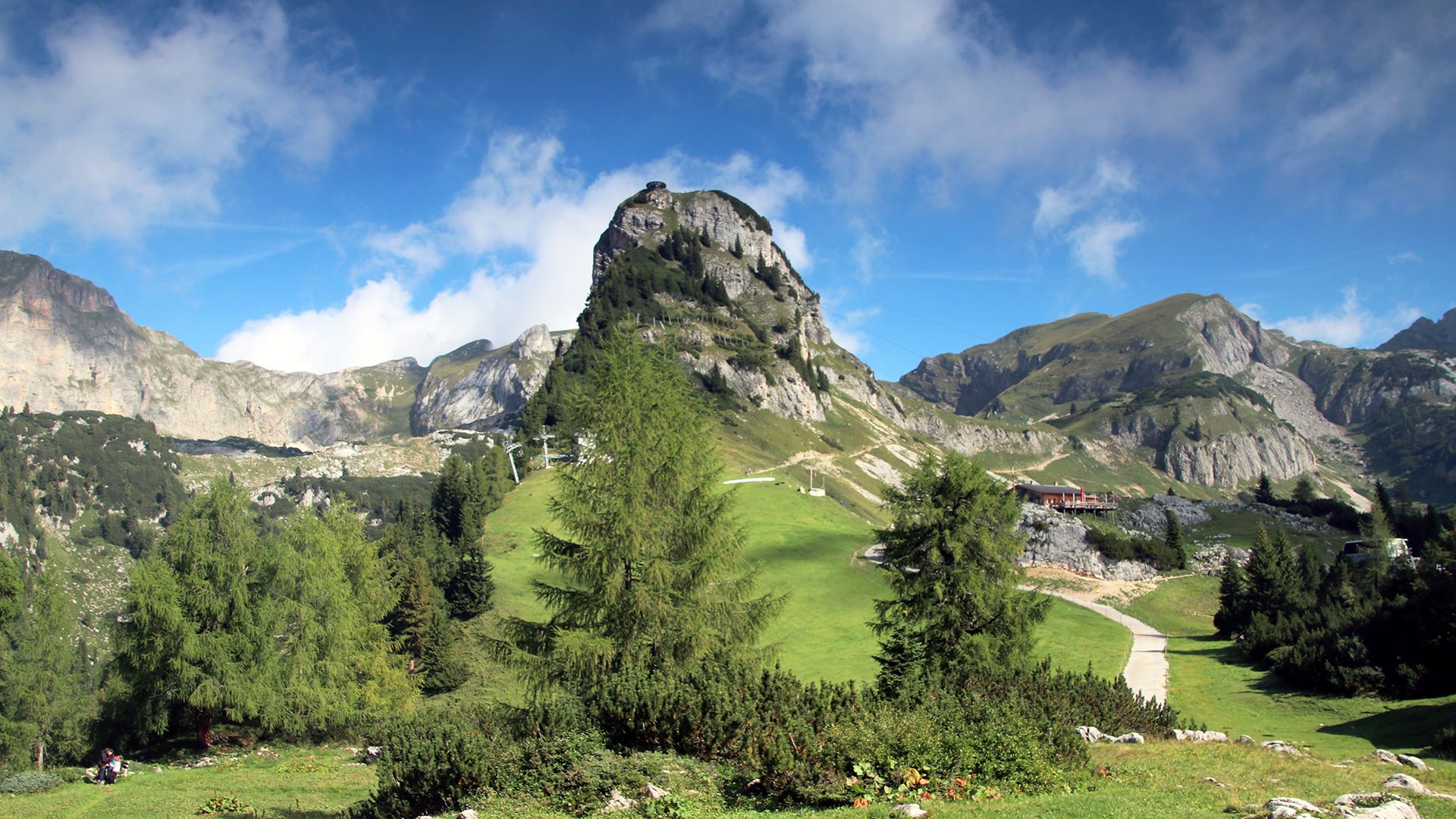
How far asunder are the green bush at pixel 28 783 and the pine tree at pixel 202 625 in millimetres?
5282

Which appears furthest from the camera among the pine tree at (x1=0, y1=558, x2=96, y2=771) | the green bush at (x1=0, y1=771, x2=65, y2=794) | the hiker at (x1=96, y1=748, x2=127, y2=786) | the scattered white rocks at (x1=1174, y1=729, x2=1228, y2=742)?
the pine tree at (x1=0, y1=558, x2=96, y2=771)

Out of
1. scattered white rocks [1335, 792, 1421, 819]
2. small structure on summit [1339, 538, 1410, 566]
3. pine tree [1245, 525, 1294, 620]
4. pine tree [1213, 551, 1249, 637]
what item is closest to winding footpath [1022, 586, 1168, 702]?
pine tree [1213, 551, 1249, 637]

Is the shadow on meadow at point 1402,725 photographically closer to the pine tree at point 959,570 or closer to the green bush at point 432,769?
the pine tree at point 959,570

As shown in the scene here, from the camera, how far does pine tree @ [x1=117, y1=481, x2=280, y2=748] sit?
29594 mm

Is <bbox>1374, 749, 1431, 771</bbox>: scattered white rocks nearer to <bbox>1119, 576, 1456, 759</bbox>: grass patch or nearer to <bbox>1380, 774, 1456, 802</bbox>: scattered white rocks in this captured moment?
<bbox>1380, 774, 1456, 802</bbox>: scattered white rocks

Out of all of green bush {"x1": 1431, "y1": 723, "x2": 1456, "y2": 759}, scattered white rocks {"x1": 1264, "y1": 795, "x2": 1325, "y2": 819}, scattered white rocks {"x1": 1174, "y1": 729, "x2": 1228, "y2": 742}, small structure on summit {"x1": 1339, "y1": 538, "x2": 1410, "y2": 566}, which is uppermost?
small structure on summit {"x1": 1339, "y1": 538, "x2": 1410, "y2": 566}

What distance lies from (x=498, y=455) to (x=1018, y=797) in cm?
8785

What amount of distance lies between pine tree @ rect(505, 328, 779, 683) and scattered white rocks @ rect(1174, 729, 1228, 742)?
36.5 feet

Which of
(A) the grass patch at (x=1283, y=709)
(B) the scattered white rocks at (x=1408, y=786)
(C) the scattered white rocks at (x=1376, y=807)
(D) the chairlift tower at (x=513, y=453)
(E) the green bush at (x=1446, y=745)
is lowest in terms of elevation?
(A) the grass patch at (x=1283, y=709)

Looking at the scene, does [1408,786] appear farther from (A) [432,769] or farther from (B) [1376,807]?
(A) [432,769]

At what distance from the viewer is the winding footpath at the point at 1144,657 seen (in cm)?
3684

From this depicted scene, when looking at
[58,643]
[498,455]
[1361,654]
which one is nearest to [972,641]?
[1361,654]

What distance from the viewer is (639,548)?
Answer: 20469 millimetres

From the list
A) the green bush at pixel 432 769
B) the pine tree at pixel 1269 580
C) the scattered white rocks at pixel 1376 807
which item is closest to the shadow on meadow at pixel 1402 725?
the scattered white rocks at pixel 1376 807
